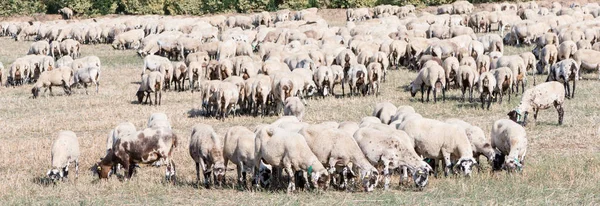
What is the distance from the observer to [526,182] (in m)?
13.1

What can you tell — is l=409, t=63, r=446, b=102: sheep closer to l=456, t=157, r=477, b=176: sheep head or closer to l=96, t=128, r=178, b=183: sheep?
l=456, t=157, r=477, b=176: sheep head

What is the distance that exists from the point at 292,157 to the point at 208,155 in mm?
2129

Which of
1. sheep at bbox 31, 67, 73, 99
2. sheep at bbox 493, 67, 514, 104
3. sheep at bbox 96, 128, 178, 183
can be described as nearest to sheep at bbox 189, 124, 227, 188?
sheep at bbox 96, 128, 178, 183

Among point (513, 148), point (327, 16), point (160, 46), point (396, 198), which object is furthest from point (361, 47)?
point (327, 16)

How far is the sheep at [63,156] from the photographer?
50.1 ft

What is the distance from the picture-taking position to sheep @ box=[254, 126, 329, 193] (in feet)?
41.9

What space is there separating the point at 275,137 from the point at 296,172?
2.89ft

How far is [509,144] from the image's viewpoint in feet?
48.2

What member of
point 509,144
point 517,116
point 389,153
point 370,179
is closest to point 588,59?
point 517,116

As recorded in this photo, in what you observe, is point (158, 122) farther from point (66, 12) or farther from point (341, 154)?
point (66, 12)

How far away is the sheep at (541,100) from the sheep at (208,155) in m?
9.46

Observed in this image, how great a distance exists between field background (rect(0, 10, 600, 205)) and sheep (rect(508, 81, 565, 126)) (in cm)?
53

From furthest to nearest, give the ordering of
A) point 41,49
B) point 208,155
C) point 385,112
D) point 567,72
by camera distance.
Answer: point 41,49 → point 567,72 → point 385,112 → point 208,155

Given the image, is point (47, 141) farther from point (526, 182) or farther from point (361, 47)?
point (361, 47)
